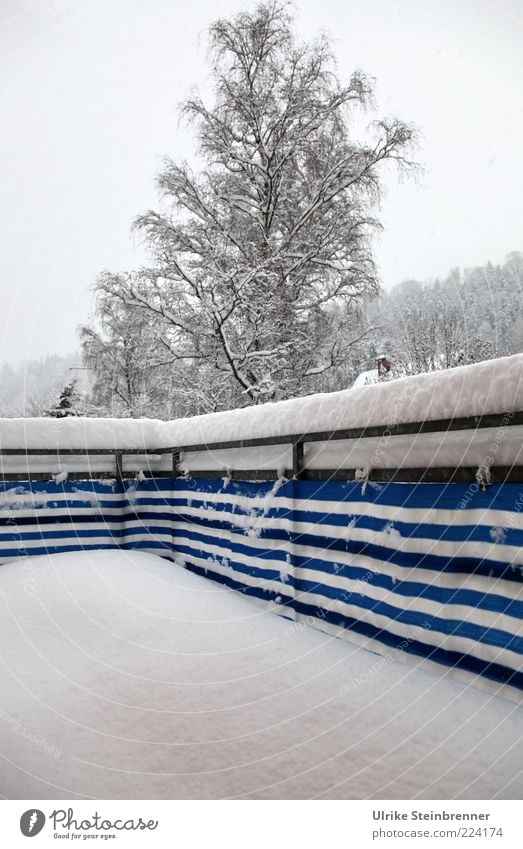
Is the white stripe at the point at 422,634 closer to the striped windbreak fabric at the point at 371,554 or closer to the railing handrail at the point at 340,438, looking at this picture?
the striped windbreak fabric at the point at 371,554

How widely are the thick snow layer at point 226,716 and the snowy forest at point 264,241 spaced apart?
827 centimetres

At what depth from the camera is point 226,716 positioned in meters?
2.58

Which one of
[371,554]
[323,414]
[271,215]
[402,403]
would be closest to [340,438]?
[323,414]

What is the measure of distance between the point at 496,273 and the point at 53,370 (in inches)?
258

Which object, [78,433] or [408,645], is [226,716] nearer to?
[408,645]

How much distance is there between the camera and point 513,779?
2.03 metres

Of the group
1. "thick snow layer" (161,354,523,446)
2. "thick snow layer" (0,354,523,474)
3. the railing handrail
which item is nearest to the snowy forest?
the railing handrail

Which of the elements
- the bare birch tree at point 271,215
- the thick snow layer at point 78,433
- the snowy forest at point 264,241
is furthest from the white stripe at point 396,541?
the bare birch tree at point 271,215

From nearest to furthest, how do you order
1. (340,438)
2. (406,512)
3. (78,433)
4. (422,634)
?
(422,634), (406,512), (340,438), (78,433)

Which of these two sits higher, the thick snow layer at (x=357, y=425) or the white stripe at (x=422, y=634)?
the thick snow layer at (x=357, y=425)

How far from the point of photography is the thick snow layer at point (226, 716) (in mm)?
2049

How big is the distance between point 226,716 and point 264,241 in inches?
476

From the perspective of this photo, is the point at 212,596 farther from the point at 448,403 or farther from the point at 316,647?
the point at 448,403

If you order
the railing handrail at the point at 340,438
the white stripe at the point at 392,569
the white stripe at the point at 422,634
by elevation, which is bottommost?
the white stripe at the point at 422,634
